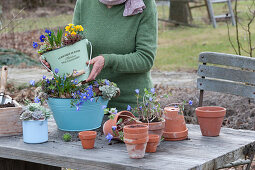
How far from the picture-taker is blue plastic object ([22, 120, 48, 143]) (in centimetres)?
228

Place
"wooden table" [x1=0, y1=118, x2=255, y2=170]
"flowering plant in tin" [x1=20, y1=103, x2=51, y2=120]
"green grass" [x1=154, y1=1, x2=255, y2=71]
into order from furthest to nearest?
"green grass" [x1=154, y1=1, x2=255, y2=71], "flowering plant in tin" [x1=20, y1=103, x2=51, y2=120], "wooden table" [x1=0, y1=118, x2=255, y2=170]

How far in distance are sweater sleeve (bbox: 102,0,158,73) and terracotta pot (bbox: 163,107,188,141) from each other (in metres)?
0.56

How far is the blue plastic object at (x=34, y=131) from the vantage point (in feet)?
7.49

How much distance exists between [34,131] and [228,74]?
1748mm

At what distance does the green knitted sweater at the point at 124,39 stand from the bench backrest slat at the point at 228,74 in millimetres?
692

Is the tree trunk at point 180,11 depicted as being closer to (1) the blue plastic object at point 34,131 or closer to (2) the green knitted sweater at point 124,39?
(2) the green knitted sweater at point 124,39

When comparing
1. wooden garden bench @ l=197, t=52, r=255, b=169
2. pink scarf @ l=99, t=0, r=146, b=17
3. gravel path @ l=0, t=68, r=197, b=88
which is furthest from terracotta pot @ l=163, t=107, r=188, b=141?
gravel path @ l=0, t=68, r=197, b=88

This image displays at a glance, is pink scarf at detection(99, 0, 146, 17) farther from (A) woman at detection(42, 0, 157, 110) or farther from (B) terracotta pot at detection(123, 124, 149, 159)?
(B) terracotta pot at detection(123, 124, 149, 159)

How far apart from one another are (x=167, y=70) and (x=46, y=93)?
6.01m

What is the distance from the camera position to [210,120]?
237cm

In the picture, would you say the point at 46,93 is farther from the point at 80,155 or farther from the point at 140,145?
the point at 140,145

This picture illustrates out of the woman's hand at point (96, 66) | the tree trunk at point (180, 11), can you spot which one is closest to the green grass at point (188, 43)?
the tree trunk at point (180, 11)

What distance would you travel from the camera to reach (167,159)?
6.57 ft

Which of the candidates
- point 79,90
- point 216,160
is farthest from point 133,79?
point 216,160
